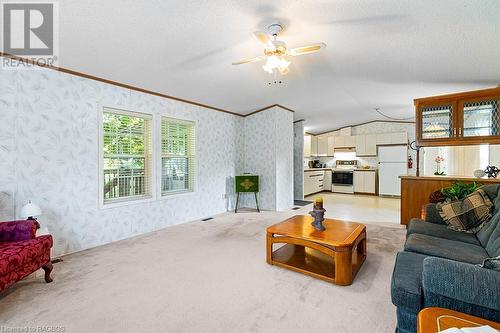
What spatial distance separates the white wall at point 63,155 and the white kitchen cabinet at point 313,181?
16.4ft

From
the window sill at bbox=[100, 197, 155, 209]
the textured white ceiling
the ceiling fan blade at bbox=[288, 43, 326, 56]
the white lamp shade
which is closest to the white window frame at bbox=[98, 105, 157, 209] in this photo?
the window sill at bbox=[100, 197, 155, 209]

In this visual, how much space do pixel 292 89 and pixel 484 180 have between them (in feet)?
10.9

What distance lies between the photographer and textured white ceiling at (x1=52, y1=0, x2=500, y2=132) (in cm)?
207

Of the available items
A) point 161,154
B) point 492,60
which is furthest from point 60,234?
point 492,60

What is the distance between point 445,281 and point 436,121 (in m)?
3.88

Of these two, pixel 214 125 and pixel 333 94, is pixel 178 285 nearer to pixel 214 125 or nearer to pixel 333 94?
pixel 214 125

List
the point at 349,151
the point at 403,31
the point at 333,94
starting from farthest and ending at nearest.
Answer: the point at 349,151 → the point at 333,94 → the point at 403,31

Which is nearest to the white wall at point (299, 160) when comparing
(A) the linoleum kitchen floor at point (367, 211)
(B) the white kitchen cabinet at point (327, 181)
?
(A) the linoleum kitchen floor at point (367, 211)

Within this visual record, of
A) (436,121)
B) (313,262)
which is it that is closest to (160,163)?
(313,262)

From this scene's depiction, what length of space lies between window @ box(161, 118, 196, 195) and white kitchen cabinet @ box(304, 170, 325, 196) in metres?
4.31

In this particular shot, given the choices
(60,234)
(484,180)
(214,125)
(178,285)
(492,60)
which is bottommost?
(178,285)

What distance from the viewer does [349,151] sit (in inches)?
349

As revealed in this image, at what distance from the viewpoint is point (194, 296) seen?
2.03 metres

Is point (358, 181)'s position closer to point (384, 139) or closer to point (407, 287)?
point (384, 139)
